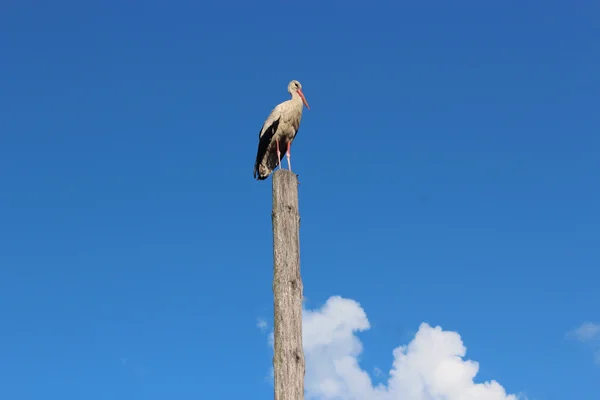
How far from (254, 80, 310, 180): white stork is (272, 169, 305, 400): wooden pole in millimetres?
4150

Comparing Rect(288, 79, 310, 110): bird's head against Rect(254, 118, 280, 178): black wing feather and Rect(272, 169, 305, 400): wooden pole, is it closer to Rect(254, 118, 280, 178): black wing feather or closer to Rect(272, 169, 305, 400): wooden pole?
Rect(254, 118, 280, 178): black wing feather

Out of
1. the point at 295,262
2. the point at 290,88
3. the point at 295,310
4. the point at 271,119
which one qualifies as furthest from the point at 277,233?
the point at 290,88

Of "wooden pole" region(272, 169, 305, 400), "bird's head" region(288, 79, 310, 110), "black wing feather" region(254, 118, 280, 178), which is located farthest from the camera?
"bird's head" region(288, 79, 310, 110)

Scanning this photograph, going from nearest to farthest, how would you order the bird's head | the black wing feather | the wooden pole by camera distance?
the wooden pole, the black wing feather, the bird's head

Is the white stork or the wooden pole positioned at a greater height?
the white stork

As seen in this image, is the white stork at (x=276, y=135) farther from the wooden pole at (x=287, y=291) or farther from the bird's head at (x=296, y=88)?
the wooden pole at (x=287, y=291)

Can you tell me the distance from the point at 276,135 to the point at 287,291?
5.00 m

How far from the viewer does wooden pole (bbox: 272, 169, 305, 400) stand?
16.5 feet

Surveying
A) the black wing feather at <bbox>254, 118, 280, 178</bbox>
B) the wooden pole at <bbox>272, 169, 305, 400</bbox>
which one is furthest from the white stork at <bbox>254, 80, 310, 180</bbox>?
the wooden pole at <bbox>272, 169, 305, 400</bbox>

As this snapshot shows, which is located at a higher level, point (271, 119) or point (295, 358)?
point (271, 119)

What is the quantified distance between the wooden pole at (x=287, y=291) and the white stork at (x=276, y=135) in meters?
4.15

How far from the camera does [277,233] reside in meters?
5.52

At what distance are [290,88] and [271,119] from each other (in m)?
0.97

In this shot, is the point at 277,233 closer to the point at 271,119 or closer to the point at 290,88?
the point at 271,119
